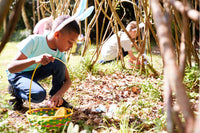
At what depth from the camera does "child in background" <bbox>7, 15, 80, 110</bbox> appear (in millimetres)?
1631

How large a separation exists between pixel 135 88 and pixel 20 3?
176 cm

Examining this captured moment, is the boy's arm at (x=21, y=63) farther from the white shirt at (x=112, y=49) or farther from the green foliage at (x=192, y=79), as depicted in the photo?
the white shirt at (x=112, y=49)

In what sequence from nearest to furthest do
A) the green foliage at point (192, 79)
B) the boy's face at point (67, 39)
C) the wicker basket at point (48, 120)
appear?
the wicker basket at point (48, 120) < the boy's face at point (67, 39) < the green foliage at point (192, 79)

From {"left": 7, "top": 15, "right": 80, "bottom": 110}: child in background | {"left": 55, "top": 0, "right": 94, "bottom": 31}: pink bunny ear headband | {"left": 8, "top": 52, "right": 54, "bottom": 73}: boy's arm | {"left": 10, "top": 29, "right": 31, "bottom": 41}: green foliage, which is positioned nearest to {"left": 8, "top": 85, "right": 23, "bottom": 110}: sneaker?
{"left": 7, "top": 15, "right": 80, "bottom": 110}: child in background

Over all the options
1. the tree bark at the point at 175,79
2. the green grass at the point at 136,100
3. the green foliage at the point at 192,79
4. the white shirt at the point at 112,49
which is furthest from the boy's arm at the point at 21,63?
the white shirt at the point at 112,49

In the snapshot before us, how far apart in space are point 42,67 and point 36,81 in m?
0.13

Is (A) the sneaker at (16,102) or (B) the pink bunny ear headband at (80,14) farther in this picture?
(A) the sneaker at (16,102)

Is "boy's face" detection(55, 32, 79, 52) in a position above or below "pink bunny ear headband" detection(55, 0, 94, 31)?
below

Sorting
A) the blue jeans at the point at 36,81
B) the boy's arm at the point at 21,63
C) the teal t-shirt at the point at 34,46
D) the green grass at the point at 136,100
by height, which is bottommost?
the green grass at the point at 136,100

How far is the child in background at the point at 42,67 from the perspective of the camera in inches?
64.2

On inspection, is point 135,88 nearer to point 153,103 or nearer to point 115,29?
point 153,103

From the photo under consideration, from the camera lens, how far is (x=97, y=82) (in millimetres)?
2510

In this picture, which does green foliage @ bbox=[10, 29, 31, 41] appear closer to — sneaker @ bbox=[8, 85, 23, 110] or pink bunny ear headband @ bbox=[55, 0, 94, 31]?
sneaker @ bbox=[8, 85, 23, 110]

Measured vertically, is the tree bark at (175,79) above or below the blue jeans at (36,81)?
above
